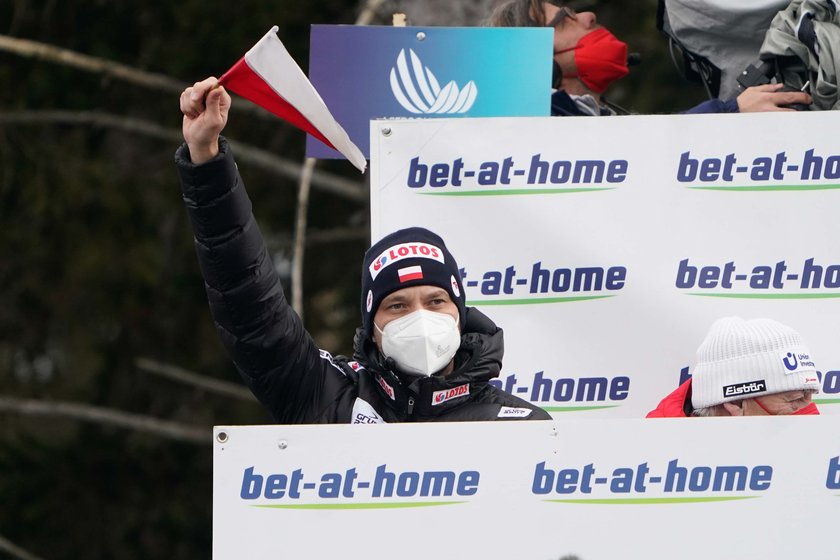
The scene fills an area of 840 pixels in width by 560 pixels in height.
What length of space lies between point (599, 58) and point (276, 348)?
83.8 inches

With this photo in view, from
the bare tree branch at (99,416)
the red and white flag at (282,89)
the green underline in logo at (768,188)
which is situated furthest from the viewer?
the bare tree branch at (99,416)

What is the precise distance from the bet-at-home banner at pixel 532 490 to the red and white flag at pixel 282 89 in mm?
1321

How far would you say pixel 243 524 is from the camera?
11.9ft

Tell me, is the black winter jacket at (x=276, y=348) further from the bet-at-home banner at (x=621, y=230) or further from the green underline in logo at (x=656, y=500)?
the bet-at-home banner at (x=621, y=230)

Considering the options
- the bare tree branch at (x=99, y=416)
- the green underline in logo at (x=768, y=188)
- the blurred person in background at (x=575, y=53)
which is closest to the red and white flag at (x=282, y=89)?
the green underline in logo at (x=768, y=188)

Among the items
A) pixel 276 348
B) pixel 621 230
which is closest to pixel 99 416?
pixel 621 230

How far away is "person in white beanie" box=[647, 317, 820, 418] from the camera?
448cm

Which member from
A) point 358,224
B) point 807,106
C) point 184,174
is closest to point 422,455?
point 184,174

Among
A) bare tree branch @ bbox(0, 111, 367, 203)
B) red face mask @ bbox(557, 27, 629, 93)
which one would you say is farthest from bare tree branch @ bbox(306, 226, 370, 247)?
red face mask @ bbox(557, 27, 629, 93)

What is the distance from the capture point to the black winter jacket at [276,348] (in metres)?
4.34

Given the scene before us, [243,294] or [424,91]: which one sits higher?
[424,91]

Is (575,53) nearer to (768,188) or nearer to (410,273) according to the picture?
(768,188)

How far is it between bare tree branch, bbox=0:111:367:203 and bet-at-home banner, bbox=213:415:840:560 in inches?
282

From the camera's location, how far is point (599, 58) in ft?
19.7
